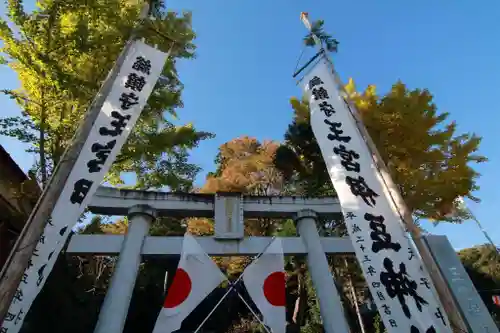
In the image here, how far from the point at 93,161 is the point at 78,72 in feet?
16.5

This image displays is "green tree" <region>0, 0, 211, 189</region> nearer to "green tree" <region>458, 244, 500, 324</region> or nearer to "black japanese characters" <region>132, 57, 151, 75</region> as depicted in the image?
"black japanese characters" <region>132, 57, 151, 75</region>

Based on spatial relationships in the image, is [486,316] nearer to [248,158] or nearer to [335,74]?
[335,74]

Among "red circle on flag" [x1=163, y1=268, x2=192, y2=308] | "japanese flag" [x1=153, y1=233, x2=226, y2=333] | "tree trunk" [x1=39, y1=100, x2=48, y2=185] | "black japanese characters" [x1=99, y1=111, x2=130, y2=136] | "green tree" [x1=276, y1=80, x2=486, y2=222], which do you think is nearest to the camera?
"japanese flag" [x1=153, y1=233, x2=226, y2=333]

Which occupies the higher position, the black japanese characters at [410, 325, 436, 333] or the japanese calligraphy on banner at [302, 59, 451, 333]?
the japanese calligraphy on banner at [302, 59, 451, 333]

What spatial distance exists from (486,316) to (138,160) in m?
9.31

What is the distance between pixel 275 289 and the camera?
19.0 feet

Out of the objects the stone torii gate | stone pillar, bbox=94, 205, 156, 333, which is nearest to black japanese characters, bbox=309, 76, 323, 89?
the stone torii gate

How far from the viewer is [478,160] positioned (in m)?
11.0

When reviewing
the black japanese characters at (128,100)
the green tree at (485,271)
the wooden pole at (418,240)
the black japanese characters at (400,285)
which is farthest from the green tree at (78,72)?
the green tree at (485,271)

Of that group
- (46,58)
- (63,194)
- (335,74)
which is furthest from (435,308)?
(46,58)

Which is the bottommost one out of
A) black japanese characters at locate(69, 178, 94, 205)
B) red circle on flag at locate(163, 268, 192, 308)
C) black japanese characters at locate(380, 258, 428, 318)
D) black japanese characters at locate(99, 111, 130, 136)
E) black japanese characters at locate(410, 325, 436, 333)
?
black japanese characters at locate(410, 325, 436, 333)

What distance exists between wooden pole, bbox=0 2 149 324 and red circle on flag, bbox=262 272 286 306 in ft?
11.5

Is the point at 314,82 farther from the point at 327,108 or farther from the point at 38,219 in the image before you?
the point at 38,219

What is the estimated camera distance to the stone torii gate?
682 centimetres
